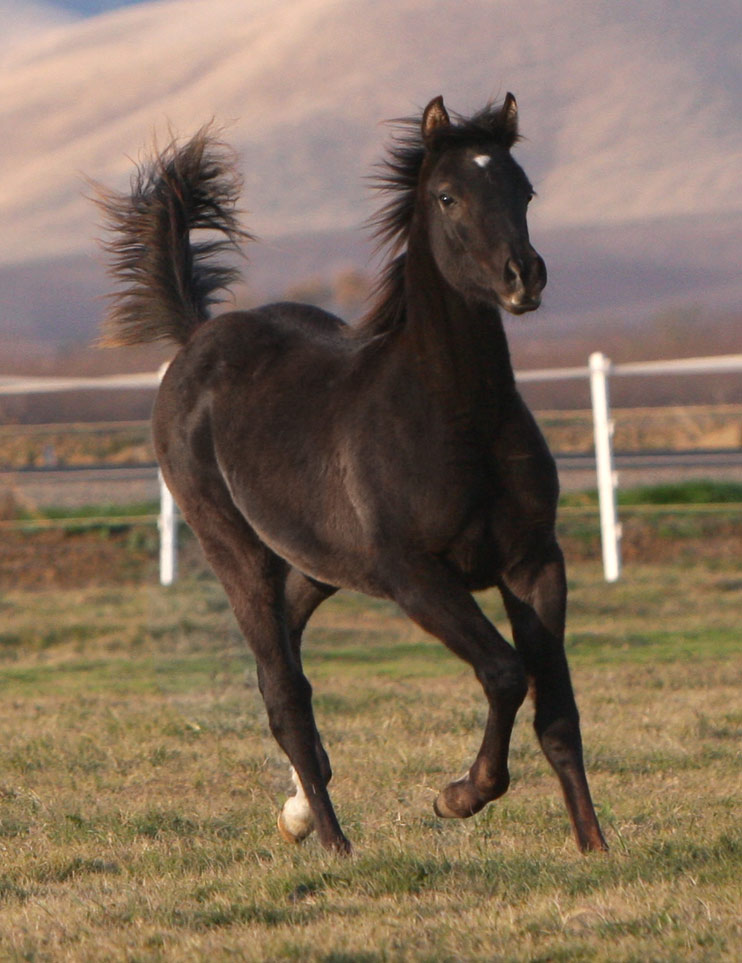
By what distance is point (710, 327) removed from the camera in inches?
2466

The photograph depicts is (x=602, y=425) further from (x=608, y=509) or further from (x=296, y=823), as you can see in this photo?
(x=296, y=823)

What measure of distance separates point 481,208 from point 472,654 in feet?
4.13

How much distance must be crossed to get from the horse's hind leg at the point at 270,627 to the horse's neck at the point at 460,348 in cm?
118

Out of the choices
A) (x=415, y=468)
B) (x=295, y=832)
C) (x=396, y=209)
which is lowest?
(x=295, y=832)

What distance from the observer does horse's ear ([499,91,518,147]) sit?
4551 mm

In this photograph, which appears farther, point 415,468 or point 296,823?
point 296,823

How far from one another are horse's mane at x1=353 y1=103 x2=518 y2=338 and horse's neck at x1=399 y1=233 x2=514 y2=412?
0.27 meters

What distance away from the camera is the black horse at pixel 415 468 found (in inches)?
167

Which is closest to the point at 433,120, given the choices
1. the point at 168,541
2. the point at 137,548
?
the point at 168,541

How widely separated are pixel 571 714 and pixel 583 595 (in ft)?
23.5

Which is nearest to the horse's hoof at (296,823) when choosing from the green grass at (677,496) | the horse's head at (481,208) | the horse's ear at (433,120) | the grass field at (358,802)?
the grass field at (358,802)

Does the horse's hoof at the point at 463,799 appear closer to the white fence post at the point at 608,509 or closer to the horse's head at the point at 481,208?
the horse's head at the point at 481,208

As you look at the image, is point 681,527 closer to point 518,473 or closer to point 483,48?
point 518,473

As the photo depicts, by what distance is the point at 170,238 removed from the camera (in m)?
6.34
